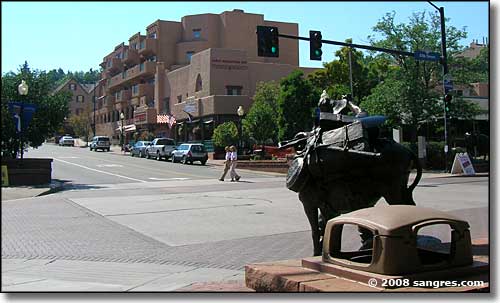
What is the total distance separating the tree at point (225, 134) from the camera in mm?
28825

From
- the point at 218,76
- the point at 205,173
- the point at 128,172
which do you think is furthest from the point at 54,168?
the point at 218,76

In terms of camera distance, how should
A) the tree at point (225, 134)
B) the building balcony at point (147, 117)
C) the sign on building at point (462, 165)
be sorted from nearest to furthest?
the building balcony at point (147, 117)
the sign on building at point (462, 165)
the tree at point (225, 134)

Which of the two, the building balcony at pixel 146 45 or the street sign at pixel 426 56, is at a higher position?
the street sign at pixel 426 56

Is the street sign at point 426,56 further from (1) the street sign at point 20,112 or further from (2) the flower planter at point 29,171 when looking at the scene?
(2) the flower planter at point 29,171

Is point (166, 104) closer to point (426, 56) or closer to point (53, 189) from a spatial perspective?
point (53, 189)

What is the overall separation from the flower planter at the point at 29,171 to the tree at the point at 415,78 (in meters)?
14.2

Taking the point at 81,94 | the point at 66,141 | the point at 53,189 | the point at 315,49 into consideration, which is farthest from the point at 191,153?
the point at 81,94

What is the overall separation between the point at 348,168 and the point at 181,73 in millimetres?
11885

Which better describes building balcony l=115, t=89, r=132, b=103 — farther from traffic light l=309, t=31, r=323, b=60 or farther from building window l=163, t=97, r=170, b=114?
building window l=163, t=97, r=170, b=114

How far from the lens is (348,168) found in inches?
244

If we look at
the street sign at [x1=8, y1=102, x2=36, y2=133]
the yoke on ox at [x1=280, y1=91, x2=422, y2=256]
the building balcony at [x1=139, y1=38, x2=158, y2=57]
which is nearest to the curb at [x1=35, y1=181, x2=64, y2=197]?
the street sign at [x1=8, y1=102, x2=36, y2=133]

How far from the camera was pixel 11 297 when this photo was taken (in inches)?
178

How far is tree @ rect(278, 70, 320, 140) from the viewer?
45.0 ft

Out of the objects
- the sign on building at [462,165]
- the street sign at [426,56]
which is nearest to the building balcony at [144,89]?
the street sign at [426,56]
